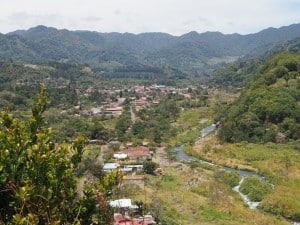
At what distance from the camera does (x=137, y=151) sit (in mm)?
46719

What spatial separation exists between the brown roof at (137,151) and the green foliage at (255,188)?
41.7 feet

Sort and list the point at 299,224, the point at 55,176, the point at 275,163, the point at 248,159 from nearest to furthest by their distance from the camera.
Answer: the point at 55,176, the point at 299,224, the point at 275,163, the point at 248,159

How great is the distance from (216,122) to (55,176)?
205 feet

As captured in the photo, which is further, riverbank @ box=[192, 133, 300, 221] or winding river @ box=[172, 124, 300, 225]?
winding river @ box=[172, 124, 300, 225]

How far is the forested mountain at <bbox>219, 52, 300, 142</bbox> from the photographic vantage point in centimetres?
5016

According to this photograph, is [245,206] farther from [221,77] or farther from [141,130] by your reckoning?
[221,77]

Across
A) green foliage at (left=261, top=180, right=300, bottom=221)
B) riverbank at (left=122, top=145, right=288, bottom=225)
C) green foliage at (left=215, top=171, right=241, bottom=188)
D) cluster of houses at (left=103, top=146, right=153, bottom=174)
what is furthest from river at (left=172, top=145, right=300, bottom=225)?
cluster of houses at (left=103, top=146, right=153, bottom=174)

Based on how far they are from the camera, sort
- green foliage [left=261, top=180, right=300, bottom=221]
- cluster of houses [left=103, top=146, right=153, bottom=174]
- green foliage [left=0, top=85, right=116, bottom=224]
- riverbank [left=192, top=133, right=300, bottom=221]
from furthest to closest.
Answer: cluster of houses [left=103, top=146, right=153, bottom=174] < riverbank [left=192, top=133, right=300, bottom=221] < green foliage [left=261, top=180, right=300, bottom=221] < green foliage [left=0, top=85, right=116, bottom=224]

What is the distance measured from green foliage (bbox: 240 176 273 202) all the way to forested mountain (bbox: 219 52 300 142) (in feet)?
49.5

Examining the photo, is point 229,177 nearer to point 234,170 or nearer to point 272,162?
point 234,170

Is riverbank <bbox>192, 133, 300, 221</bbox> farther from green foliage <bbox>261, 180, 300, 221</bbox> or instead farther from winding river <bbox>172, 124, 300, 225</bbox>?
winding river <bbox>172, 124, 300, 225</bbox>

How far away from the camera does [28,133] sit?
266 inches

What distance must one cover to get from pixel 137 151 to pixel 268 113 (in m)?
15.5

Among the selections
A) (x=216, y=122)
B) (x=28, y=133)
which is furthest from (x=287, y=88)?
(x=28, y=133)
